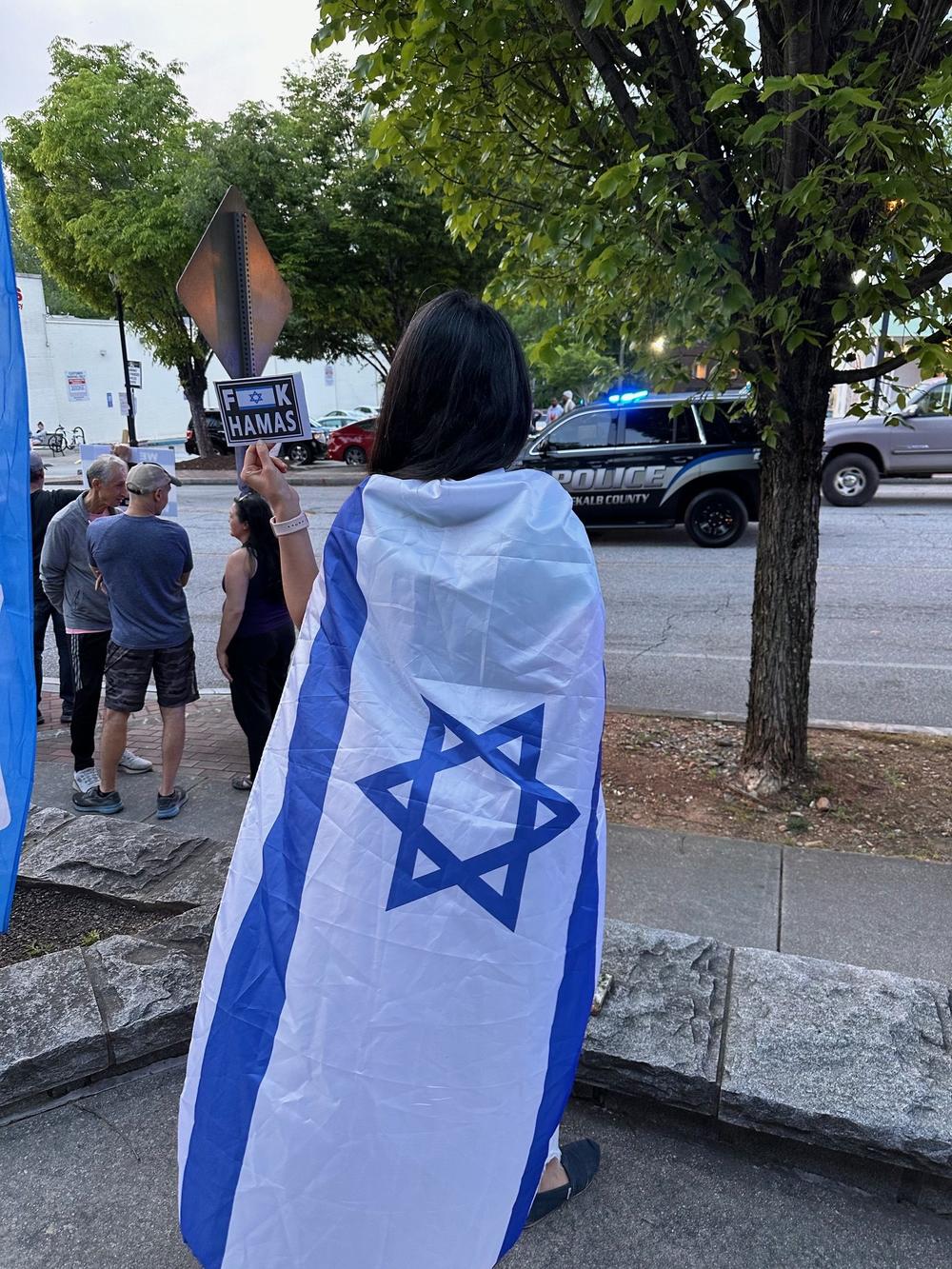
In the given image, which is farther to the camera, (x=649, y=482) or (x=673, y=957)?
(x=649, y=482)

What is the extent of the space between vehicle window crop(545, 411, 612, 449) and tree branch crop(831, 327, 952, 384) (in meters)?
8.61

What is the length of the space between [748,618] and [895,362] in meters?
4.99

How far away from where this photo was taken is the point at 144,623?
4.71m

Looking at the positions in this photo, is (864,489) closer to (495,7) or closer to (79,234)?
(495,7)

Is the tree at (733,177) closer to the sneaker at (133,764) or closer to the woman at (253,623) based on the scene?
the woman at (253,623)

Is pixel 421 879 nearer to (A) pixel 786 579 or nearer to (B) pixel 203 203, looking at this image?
(A) pixel 786 579

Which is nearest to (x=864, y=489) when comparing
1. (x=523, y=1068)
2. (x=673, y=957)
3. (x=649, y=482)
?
(x=649, y=482)

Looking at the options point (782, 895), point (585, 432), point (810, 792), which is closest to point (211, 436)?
point (585, 432)

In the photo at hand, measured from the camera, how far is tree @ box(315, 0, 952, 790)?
340cm

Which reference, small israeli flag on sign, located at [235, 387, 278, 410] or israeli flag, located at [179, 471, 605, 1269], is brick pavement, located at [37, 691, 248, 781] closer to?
small israeli flag on sign, located at [235, 387, 278, 410]

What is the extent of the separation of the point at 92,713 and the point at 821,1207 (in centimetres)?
430

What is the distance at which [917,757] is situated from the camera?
5.26 m

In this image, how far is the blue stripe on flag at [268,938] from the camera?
71.1 inches

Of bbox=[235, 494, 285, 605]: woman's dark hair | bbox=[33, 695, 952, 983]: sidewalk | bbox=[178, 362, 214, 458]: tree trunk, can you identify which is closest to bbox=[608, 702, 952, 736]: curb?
bbox=[33, 695, 952, 983]: sidewalk
